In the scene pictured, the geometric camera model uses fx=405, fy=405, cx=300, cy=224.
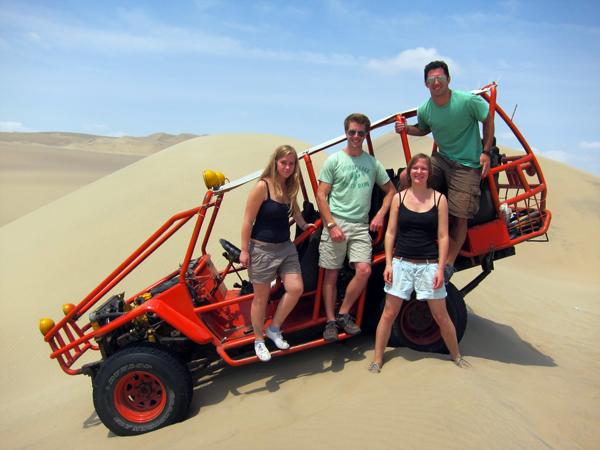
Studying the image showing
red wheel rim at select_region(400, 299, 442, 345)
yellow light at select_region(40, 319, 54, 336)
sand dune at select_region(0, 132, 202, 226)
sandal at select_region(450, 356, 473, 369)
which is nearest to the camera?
sandal at select_region(450, 356, 473, 369)

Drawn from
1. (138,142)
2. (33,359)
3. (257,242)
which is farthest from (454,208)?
(138,142)

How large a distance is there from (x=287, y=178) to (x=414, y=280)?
1413mm

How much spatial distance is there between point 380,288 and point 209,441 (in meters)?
2.28

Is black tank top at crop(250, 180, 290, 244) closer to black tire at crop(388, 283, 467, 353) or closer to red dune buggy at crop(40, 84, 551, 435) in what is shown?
red dune buggy at crop(40, 84, 551, 435)

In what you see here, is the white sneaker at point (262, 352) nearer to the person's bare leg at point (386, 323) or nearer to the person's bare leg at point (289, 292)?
the person's bare leg at point (289, 292)

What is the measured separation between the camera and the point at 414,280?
347cm

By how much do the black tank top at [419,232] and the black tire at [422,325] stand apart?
32.1 inches

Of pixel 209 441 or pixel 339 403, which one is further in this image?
pixel 339 403

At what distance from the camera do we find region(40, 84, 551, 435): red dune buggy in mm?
3508

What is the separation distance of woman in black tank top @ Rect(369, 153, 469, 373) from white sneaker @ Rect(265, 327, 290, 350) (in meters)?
0.84

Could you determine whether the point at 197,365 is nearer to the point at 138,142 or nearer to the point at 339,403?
the point at 339,403

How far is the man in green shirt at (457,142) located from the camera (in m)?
3.67

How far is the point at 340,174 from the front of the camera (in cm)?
364

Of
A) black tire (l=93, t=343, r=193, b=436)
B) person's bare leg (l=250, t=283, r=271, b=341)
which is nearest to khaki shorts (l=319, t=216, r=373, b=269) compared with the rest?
person's bare leg (l=250, t=283, r=271, b=341)
